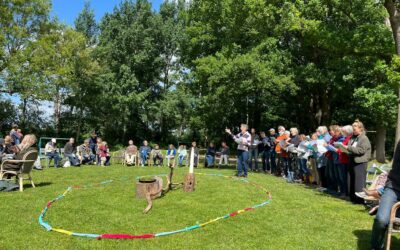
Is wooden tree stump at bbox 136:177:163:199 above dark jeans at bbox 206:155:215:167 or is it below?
below

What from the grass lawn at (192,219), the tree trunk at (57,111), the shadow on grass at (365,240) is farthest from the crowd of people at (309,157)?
the tree trunk at (57,111)

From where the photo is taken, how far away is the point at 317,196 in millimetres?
8852

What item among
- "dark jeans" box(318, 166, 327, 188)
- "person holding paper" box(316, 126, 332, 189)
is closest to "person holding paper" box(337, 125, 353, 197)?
"person holding paper" box(316, 126, 332, 189)

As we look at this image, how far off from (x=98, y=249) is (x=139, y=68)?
35350 mm

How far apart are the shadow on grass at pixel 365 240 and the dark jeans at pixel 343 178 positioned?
3098mm

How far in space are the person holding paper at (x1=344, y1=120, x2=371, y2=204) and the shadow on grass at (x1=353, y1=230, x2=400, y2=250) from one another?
2087mm

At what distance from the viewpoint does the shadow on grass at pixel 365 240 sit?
5039 mm

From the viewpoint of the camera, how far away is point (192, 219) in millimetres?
6297

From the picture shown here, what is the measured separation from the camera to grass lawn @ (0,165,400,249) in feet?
16.7

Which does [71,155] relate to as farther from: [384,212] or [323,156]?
[384,212]

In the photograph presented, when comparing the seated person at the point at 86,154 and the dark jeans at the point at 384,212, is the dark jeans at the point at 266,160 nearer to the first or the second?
the seated person at the point at 86,154

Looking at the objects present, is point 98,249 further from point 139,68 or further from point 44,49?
point 139,68

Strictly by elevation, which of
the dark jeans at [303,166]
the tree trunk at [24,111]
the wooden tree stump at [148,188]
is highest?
the tree trunk at [24,111]

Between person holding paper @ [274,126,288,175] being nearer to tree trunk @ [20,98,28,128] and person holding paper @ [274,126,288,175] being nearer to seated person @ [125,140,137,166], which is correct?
seated person @ [125,140,137,166]
